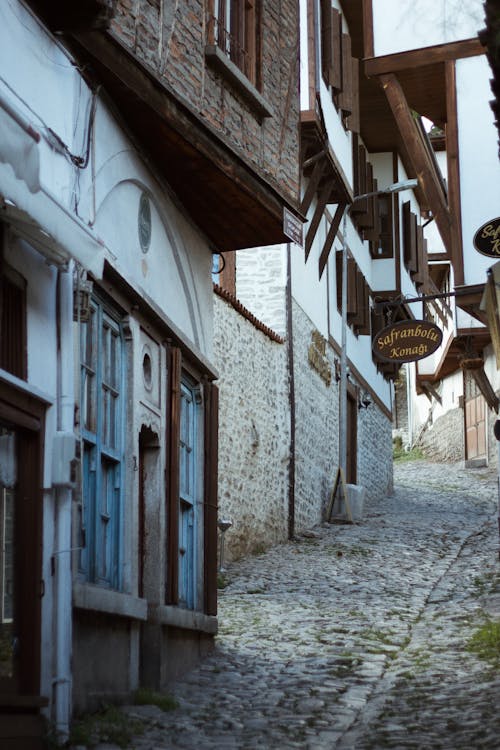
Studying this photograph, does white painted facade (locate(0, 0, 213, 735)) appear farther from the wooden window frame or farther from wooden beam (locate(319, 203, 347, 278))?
the wooden window frame

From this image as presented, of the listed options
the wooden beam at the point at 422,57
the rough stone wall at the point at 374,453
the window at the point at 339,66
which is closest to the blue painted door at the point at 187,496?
the wooden beam at the point at 422,57

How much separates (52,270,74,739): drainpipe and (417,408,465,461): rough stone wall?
1088 inches

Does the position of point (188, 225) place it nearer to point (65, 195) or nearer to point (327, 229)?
point (65, 195)

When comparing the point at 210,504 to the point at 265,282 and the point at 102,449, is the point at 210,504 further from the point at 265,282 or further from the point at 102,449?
the point at 265,282

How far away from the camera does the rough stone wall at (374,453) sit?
25.2 meters

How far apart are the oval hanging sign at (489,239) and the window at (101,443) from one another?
8.00 metres

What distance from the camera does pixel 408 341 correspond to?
1903 centimetres

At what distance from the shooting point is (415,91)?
1742 centimetres

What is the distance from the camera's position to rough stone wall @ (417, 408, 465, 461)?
3450 cm

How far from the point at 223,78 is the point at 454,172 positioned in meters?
7.22

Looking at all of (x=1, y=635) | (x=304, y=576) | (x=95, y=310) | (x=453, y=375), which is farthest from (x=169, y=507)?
(x=453, y=375)

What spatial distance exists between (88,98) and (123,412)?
1.97 meters

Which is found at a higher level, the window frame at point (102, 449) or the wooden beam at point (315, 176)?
the wooden beam at point (315, 176)

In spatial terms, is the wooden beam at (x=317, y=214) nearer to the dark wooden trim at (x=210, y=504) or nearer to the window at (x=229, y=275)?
the window at (x=229, y=275)
